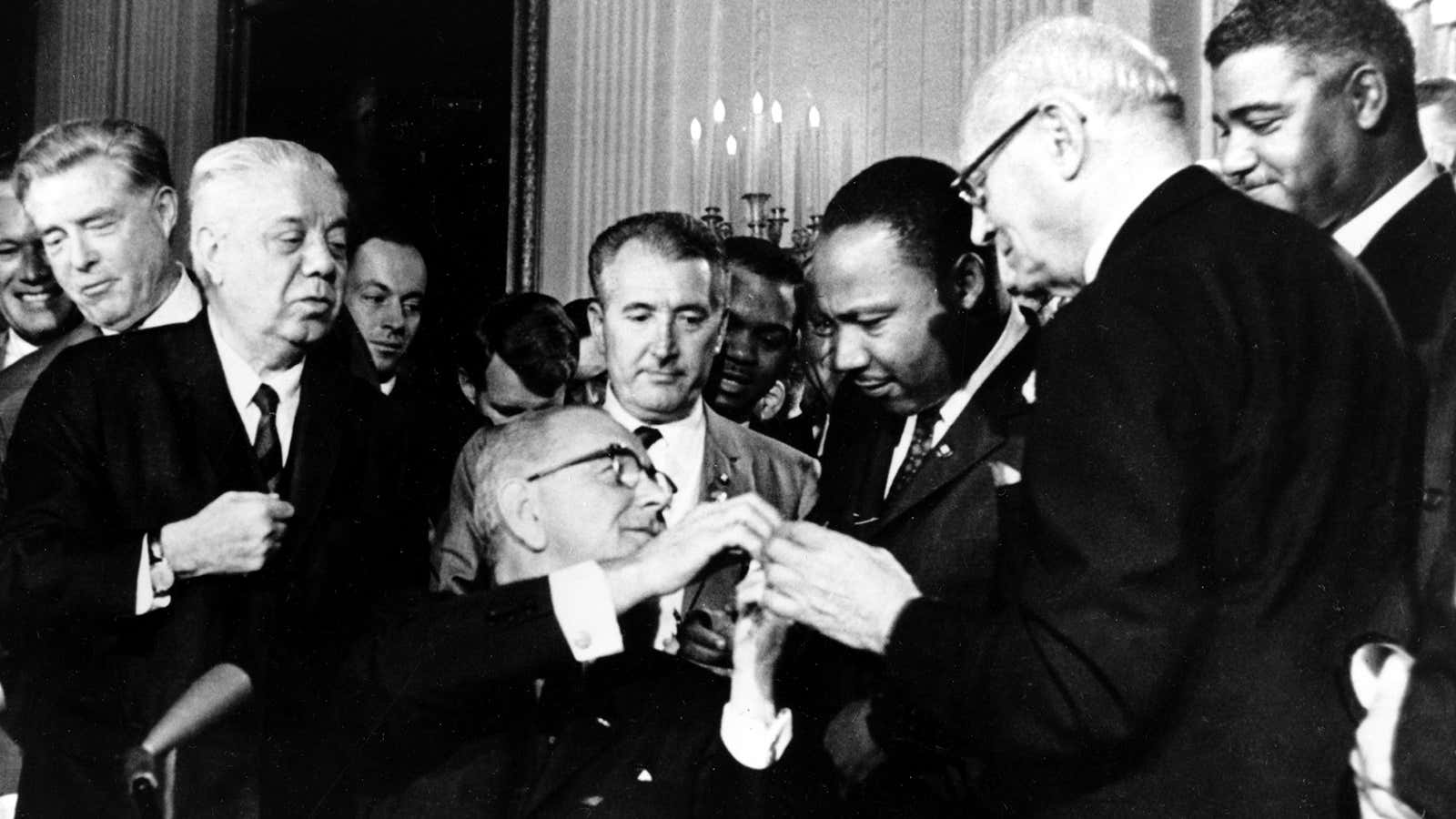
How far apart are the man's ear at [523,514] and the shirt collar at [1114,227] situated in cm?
113

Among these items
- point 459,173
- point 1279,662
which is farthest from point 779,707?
point 459,173

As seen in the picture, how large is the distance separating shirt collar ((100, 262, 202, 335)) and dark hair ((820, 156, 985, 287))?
1383mm

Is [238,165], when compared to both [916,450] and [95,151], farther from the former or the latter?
[916,450]

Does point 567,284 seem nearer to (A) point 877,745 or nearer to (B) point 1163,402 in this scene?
(A) point 877,745

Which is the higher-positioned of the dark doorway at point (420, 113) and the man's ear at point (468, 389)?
the dark doorway at point (420, 113)

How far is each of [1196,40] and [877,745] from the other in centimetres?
297

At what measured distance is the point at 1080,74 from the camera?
193cm

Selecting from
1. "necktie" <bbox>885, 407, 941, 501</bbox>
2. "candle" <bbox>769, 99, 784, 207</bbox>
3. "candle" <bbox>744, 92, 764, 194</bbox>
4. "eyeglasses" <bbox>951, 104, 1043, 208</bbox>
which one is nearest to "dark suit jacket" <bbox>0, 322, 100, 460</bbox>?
"necktie" <bbox>885, 407, 941, 501</bbox>

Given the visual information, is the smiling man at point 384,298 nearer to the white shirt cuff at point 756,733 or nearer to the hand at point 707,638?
the hand at point 707,638

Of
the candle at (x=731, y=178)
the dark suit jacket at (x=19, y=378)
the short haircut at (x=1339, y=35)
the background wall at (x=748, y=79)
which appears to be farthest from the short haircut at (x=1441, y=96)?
the dark suit jacket at (x=19, y=378)

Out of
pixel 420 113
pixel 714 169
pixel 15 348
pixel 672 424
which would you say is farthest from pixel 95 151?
pixel 420 113

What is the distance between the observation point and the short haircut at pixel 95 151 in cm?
305

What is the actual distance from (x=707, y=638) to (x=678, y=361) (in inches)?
25.6

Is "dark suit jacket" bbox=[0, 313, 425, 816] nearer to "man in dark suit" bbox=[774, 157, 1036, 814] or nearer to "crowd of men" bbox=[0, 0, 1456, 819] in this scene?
"crowd of men" bbox=[0, 0, 1456, 819]
